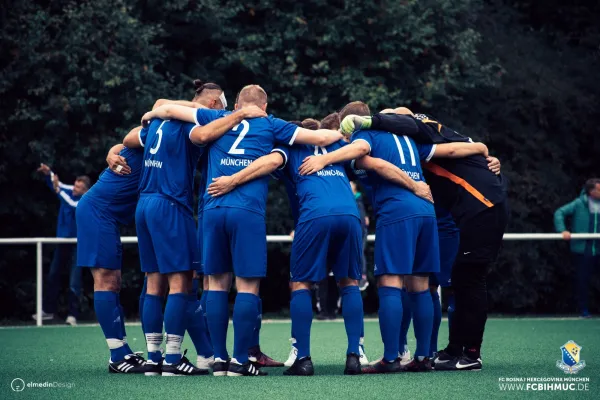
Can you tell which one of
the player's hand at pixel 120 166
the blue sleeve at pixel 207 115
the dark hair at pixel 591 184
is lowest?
the dark hair at pixel 591 184

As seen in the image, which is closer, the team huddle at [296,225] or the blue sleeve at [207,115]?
the team huddle at [296,225]

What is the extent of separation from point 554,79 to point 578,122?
0.99 metres

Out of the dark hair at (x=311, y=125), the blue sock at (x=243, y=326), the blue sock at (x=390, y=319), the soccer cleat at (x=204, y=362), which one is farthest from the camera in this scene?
the dark hair at (x=311, y=125)

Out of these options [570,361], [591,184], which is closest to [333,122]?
[570,361]

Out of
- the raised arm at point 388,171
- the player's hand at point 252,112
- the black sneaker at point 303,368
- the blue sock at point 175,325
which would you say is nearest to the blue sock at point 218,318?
the blue sock at point 175,325

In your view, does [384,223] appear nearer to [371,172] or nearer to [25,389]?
[371,172]

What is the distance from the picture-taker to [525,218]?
814 inches

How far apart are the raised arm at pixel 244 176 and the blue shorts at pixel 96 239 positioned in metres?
1.11

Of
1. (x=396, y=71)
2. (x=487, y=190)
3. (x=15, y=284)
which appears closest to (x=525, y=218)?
(x=396, y=71)

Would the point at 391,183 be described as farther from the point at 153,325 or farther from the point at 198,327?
the point at 153,325

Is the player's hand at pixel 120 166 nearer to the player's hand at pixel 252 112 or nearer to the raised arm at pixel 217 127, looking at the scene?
the raised arm at pixel 217 127

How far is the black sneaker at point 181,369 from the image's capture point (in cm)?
831

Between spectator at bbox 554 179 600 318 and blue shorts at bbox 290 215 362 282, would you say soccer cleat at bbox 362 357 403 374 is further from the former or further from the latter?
spectator at bbox 554 179 600 318
